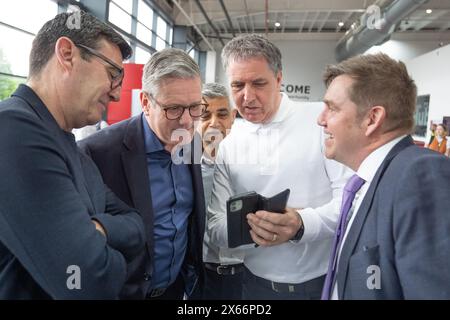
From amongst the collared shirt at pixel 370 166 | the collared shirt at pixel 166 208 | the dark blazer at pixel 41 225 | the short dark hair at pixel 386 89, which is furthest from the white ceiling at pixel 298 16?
the dark blazer at pixel 41 225

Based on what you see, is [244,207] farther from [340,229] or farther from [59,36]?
[59,36]

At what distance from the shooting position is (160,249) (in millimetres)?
1483

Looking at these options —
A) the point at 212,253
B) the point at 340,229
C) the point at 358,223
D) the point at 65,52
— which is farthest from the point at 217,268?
the point at 65,52

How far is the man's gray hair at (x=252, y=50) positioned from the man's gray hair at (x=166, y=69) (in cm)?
22

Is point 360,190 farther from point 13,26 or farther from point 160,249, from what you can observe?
point 13,26

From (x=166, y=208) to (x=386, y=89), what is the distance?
3.21 feet

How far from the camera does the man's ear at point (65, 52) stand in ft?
3.58

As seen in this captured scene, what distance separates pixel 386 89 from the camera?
1.19 m

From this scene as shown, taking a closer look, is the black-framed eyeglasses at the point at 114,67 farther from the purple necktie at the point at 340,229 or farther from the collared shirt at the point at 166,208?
the purple necktie at the point at 340,229

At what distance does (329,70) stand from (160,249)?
1.00 metres

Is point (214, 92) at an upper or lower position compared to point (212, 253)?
upper

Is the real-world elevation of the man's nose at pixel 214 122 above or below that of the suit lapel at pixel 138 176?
above

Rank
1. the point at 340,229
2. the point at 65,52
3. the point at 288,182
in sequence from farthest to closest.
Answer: the point at 288,182, the point at 340,229, the point at 65,52

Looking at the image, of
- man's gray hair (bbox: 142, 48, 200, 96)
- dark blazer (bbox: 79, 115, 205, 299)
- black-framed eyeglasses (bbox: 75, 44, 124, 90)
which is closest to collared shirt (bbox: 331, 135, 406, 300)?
dark blazer (bbox: 79, 115, 205, 299)
